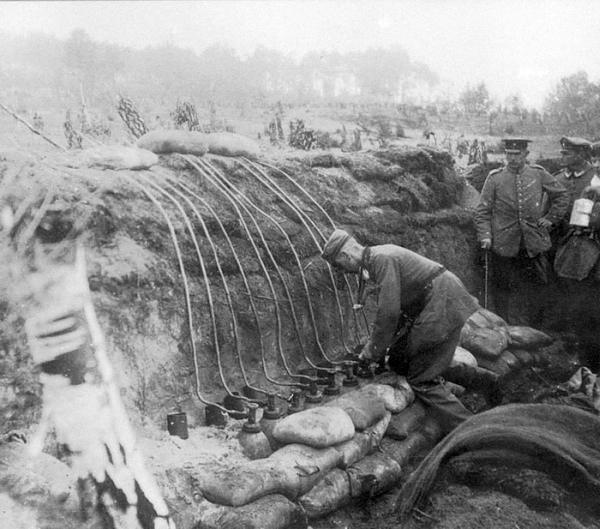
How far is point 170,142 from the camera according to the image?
505 centimetres

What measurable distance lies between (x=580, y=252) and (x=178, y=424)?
184 inches

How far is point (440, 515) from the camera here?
3.15 metres

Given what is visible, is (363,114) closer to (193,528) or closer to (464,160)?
(464,160)

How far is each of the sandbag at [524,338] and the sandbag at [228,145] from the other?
10.1 ft

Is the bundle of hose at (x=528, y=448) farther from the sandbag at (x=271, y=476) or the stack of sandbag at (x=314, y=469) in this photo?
the sandbag at (x=271, y=476)

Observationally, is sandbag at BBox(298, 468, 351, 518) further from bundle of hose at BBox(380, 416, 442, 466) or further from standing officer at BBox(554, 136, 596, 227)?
standing officer at BBox(554, 136, 596, 227)

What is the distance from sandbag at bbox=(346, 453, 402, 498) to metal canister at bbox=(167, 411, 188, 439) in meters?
1.01

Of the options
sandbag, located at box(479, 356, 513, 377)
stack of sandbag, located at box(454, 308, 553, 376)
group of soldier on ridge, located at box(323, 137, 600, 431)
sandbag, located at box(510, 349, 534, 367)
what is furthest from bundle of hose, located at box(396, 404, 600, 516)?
sandbag, located at box(510, 349, 534, 367)

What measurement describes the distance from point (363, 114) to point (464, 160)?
2.14 m

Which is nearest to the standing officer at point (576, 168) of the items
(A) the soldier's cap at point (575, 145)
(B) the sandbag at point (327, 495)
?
(A) the soldier's cap at point (575, 145)

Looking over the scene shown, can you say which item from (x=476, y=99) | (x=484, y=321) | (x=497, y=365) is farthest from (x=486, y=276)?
(x=476, y=99)

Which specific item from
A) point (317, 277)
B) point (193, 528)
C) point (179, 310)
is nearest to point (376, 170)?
point (317, 277)

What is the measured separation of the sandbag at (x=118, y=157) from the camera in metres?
4.49

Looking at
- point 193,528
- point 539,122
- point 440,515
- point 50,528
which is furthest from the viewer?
point 539,122
